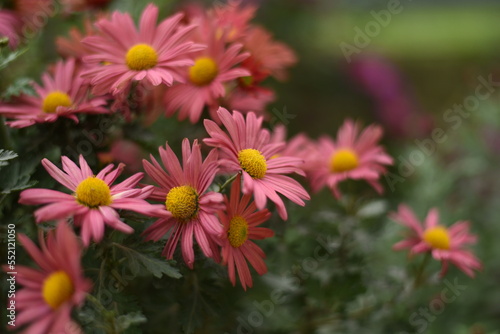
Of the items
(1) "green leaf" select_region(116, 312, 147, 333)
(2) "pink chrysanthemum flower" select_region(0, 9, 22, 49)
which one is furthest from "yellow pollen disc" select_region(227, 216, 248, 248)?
(2) "pink chrysanthemum flower" select_region(0, 9, 22, 49)

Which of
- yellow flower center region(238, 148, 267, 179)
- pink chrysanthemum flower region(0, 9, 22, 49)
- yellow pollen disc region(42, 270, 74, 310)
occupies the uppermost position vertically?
yellow flower center region(238, 148, 267, 179)

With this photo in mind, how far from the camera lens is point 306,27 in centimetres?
195

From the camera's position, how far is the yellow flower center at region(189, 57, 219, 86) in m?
0.64

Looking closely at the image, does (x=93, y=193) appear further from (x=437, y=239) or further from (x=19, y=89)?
(x=437, y=239)

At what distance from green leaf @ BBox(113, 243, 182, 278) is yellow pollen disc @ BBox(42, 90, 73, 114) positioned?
8.7 inches

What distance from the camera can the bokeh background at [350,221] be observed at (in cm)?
66

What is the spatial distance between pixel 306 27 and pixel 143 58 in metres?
1.49

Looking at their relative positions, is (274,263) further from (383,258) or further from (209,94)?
(383,258)

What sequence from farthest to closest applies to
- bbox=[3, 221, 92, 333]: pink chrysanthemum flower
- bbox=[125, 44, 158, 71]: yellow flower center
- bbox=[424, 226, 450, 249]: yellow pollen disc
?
bbox=[424, 226, 450, 249]: yellow pollen disc, bbox=[125, 44, 158, 71]: yellow flower center, bbox=[3, 221, 92, 333]: pink chrysanthemum flower

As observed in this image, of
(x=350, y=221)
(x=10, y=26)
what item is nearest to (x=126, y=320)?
(x=350, y=221)

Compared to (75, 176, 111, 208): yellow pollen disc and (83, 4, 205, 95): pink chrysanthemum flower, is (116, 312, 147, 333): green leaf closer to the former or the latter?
(75, 176, 111, 208): yellow pollen disc

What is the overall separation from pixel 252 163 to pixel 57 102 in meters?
0.27

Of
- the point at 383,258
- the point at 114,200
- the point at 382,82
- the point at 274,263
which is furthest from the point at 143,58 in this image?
the point at 382,82

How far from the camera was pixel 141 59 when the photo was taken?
0.58m
